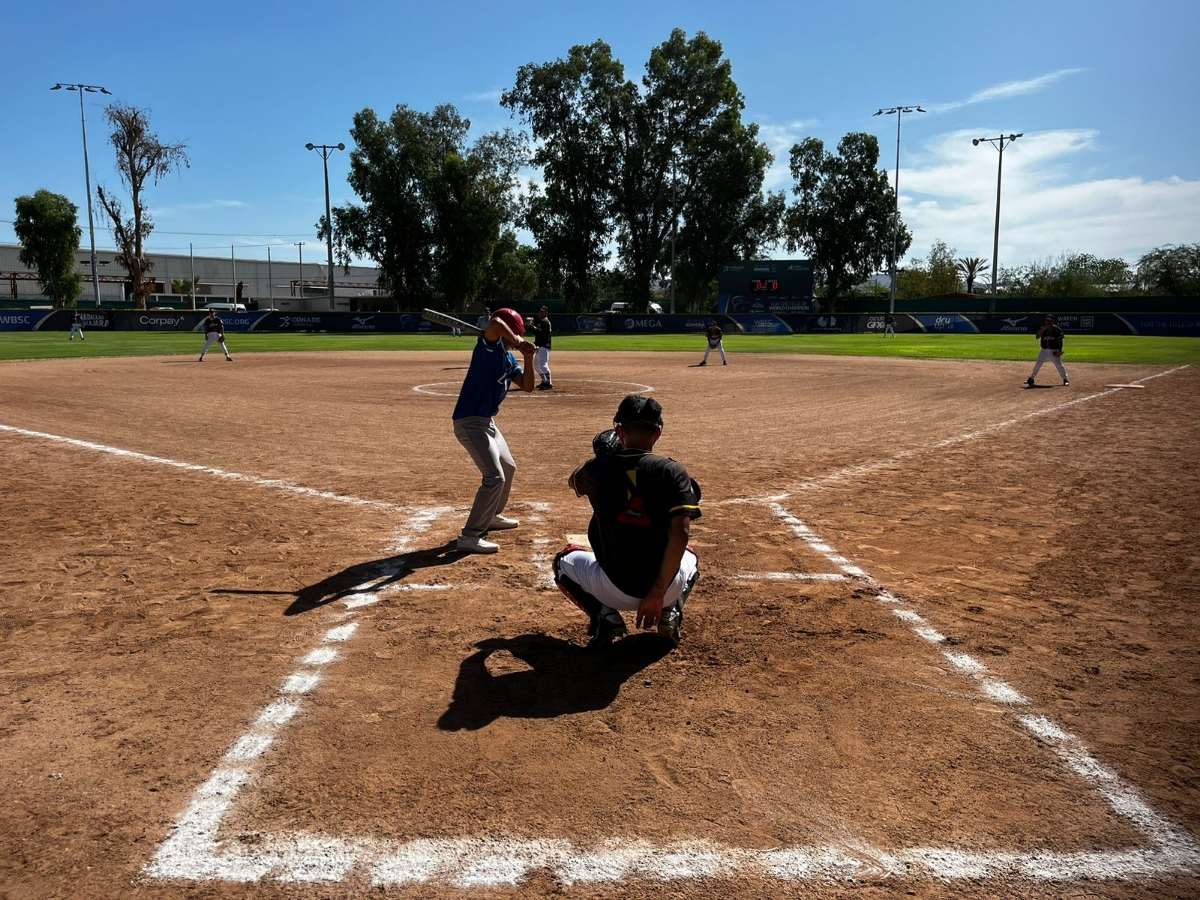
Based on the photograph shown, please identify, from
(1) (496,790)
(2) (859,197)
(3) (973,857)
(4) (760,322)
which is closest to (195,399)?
(1) (496,790)

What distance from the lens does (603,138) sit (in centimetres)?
7325

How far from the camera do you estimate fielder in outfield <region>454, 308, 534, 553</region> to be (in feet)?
23.7

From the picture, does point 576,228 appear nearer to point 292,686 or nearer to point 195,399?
point 195,399

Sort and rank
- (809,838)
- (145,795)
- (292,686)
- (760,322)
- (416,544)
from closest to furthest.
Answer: (809,838) < (145,795) < (292,686) < (416,544) < (760,322)

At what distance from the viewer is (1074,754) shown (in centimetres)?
391

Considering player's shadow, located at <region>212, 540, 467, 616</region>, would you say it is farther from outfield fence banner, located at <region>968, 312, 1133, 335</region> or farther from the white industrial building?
the white industrial building

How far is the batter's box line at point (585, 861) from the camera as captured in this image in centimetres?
306

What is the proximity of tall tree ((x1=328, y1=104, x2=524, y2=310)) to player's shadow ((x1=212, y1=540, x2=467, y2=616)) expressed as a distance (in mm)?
65954

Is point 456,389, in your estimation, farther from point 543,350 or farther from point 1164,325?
point 1164,325

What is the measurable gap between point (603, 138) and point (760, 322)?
24905mm

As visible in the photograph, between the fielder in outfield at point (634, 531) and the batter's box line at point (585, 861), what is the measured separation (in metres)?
1.73

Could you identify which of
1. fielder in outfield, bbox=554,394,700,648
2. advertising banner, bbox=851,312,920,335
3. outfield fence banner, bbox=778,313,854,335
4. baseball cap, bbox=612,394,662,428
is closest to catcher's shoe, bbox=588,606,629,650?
fielder in outfield, bbox=554,394,700,648

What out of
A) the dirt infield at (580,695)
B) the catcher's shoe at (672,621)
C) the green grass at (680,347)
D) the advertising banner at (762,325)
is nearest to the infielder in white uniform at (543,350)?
the dirt infield at (580,695)

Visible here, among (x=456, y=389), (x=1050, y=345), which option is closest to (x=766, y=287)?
(x=1050, y=345)
